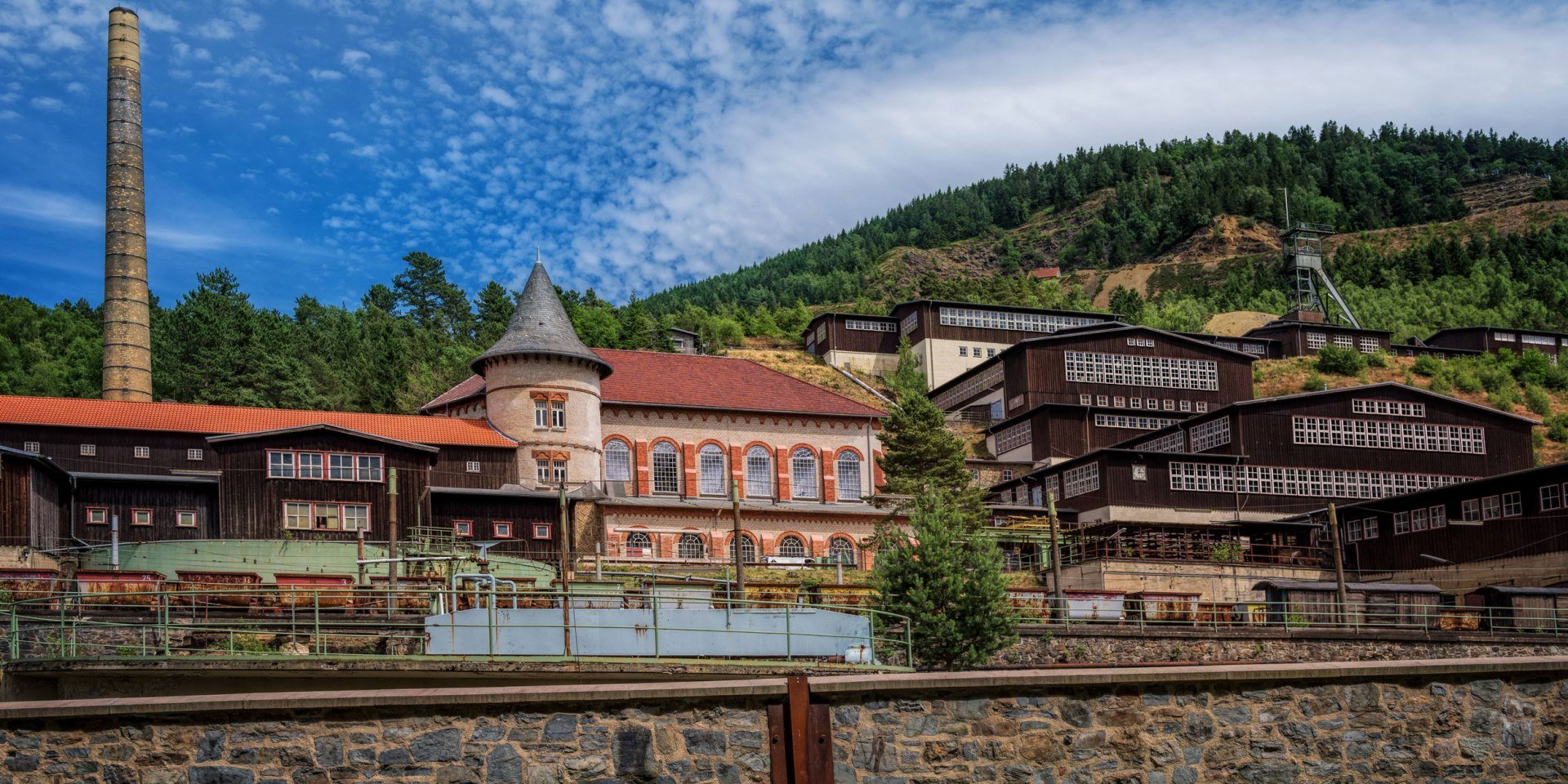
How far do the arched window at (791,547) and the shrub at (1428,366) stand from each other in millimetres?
53386

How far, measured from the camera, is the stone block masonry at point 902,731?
28.6 ft

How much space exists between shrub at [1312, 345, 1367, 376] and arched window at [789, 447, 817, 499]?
43.6 meters

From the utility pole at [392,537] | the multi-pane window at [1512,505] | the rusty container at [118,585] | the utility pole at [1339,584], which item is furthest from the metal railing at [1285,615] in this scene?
the rusty container at [118,585]

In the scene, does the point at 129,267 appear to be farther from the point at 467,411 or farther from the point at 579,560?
the point at 579,560

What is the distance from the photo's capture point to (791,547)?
56.7m

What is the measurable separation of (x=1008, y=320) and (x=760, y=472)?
1446 inches

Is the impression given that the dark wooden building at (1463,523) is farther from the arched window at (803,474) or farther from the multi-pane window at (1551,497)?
the arched window at (803,474)

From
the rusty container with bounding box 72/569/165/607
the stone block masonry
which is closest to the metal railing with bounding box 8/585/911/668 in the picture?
the rusty container with bounding box 72/569/165/607

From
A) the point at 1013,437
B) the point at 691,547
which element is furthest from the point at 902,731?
the point at 1013,437

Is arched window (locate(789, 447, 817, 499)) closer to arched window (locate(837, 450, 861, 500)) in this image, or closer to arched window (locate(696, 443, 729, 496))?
arched window (locate(837, 450, 861, 500))

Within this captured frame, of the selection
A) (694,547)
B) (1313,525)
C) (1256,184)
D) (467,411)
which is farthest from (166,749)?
(1256,184)

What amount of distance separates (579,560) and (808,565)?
8.46 metres

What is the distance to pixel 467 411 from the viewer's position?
5825 centimetres

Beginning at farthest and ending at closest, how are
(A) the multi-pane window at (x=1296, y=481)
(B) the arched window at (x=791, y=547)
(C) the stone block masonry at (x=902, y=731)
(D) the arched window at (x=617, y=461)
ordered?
1. (A) the multi-pane window at (x=1296, y=481)
2. (D) the arched window at (x=617, y=461)
3. (B) the arched window at (x=791, y=547)
4. (C) the stone block masonry at (x=902, y=731)
